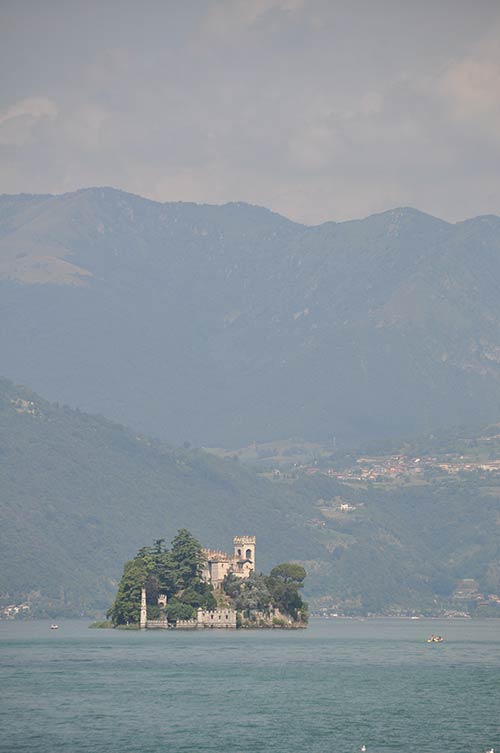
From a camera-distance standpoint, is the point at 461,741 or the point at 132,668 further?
the point at 132,668

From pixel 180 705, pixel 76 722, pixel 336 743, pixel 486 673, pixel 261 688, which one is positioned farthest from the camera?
pixel 486 673

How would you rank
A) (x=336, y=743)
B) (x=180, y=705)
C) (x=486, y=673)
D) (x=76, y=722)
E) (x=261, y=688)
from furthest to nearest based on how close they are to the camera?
(x=486, y=673), (x=261, y=688), (x=180, y=705), (x=76, y=722), (x=336, y=743)

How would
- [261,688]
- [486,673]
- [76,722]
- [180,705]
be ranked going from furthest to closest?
[486,673], [261,688], [180,705], [76,722]

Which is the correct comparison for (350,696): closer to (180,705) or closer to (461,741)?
(180,705)

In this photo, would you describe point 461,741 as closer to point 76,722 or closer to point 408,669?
point 76,722

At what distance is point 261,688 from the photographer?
170 m

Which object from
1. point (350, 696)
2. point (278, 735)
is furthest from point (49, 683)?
point (278, 735)

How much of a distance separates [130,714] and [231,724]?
975 centimetres

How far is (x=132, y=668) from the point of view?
633ft

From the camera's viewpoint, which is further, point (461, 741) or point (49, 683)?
A: point (49, 683)

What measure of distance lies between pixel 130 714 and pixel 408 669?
5867cm

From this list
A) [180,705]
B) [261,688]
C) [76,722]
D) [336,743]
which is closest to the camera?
[336,743]

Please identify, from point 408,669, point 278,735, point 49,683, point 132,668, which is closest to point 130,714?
point 278,735

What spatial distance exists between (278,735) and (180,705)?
1996 centimetres
